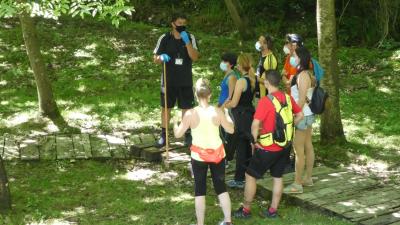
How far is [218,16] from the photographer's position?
63.5 ft

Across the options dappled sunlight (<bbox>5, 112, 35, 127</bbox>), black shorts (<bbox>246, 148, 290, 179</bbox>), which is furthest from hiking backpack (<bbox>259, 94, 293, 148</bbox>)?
dappled sunlight (<bbox>5, 112, 35, 127</bbox>)

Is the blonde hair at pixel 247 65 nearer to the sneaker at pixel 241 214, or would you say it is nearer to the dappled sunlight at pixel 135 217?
the sneaker at pixel 241 214

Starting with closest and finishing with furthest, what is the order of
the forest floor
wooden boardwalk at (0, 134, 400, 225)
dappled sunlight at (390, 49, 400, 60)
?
1. wooden boardwalk at (0, 134, 400, 225)
2. the forest floor
3. dappled sunlight at (390, 49, 400, 60)

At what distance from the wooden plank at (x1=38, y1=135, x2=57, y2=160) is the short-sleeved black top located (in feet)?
→ 6.97

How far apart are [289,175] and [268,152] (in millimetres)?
1591

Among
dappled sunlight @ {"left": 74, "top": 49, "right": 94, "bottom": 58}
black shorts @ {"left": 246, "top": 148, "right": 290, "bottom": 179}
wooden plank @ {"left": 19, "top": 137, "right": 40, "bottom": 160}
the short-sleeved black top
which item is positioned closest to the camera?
black shorts @ {"left": 246, "top": 148, "right": 290, "bottom": 179}

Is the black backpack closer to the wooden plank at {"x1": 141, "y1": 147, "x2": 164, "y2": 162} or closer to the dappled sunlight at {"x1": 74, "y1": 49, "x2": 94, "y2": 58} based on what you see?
the wooden plank at {"x1": 141, "y1": 147, "x2": 164, "y2": 162}

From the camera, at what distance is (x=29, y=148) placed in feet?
30.4

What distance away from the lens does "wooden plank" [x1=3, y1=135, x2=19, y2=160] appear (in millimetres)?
8898

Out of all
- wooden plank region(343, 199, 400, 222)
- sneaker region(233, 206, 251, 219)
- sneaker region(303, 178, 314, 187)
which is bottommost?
sneaker region(233, 206, 251, 219)

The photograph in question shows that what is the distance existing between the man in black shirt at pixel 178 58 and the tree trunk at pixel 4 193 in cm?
266

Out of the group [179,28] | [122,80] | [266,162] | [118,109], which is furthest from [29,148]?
[122,80]

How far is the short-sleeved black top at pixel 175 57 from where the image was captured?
339 inches

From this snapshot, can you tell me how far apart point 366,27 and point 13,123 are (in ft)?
Result: 36.7
